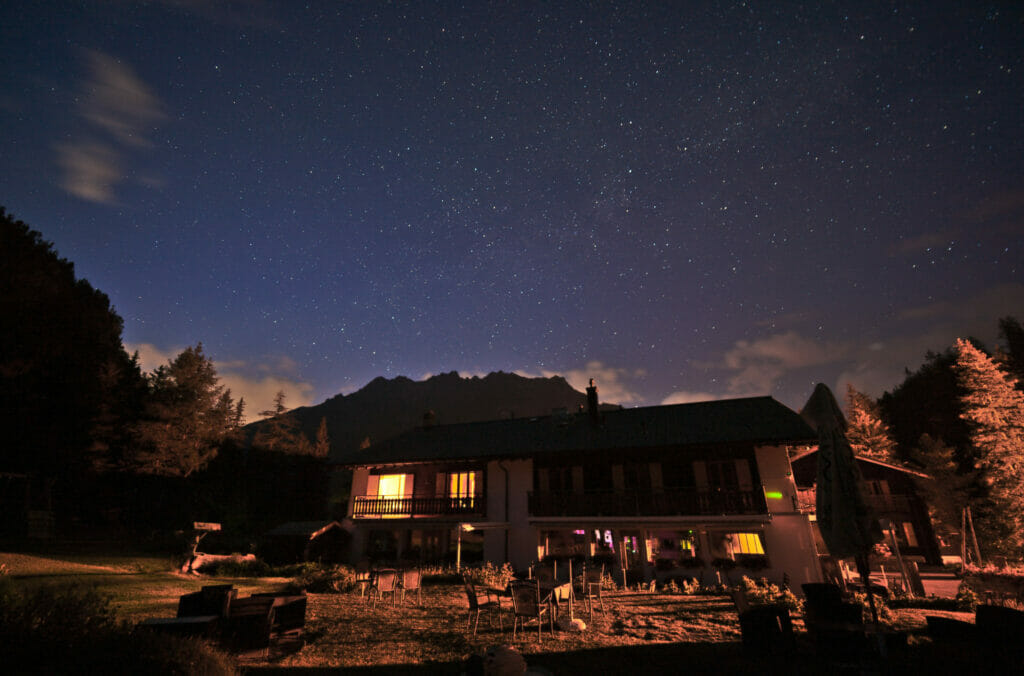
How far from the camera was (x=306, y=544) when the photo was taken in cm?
2258

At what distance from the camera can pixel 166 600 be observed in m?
12.6

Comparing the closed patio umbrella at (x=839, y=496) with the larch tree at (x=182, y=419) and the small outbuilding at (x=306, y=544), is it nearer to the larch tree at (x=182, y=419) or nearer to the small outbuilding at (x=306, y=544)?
the small outbuilding at (x=306, y=544)

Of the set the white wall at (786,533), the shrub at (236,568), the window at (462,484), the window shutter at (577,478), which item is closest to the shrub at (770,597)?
the white wall at (786,533)

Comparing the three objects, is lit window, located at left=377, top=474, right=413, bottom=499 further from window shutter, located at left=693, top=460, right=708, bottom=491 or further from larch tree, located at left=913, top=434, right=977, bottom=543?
larch tree, located at left=913, top=434, right=977, bottom=543

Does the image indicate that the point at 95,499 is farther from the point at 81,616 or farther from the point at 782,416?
the point at 782,416

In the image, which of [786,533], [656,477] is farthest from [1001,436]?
[656,477]

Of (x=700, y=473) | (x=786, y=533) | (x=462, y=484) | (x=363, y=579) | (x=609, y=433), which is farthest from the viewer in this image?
(x=462, y=484)

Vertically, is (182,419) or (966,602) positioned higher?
(182,419)

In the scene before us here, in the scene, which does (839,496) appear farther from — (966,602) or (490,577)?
(490,577)

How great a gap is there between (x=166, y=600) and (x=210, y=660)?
944 centimetres

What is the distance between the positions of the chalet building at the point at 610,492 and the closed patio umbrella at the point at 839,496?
11715 millimetres

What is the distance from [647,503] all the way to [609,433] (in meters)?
3.78

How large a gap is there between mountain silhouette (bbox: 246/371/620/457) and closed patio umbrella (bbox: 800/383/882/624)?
12498 cm

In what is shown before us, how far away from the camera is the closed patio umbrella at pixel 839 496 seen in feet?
21.6
